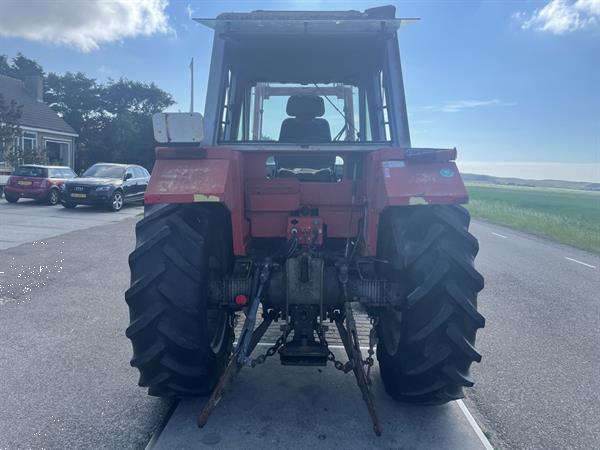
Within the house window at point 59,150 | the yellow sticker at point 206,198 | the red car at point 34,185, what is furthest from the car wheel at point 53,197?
the yellow sticker at point 206,198

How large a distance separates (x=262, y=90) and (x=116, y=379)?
107 inches

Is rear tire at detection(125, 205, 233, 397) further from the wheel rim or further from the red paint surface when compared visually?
the wheel rim

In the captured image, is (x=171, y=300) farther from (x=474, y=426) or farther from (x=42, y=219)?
(x=42, y=219)

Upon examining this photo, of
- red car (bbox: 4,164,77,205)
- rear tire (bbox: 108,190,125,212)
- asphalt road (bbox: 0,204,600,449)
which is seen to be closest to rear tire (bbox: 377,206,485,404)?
asphalt road (bbox: 0,204,600,449)

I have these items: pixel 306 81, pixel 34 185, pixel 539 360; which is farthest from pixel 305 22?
pixel 34 185

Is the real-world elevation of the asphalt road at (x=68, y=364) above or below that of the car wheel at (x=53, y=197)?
below

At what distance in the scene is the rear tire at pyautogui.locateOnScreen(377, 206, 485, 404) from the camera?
113 inches

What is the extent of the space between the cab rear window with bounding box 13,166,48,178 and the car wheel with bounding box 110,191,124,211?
9.98 ft

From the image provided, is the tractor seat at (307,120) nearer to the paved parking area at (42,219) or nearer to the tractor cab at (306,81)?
the tractor cab at (306,81)

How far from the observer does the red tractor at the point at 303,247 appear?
287 centimetres

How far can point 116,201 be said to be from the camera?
17.0 m

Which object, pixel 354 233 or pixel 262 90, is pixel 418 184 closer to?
pixel 354 233

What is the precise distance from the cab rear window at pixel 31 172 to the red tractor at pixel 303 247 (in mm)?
16483

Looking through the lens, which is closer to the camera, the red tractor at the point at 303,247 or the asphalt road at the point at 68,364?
the red tractor at the point at 303,247
